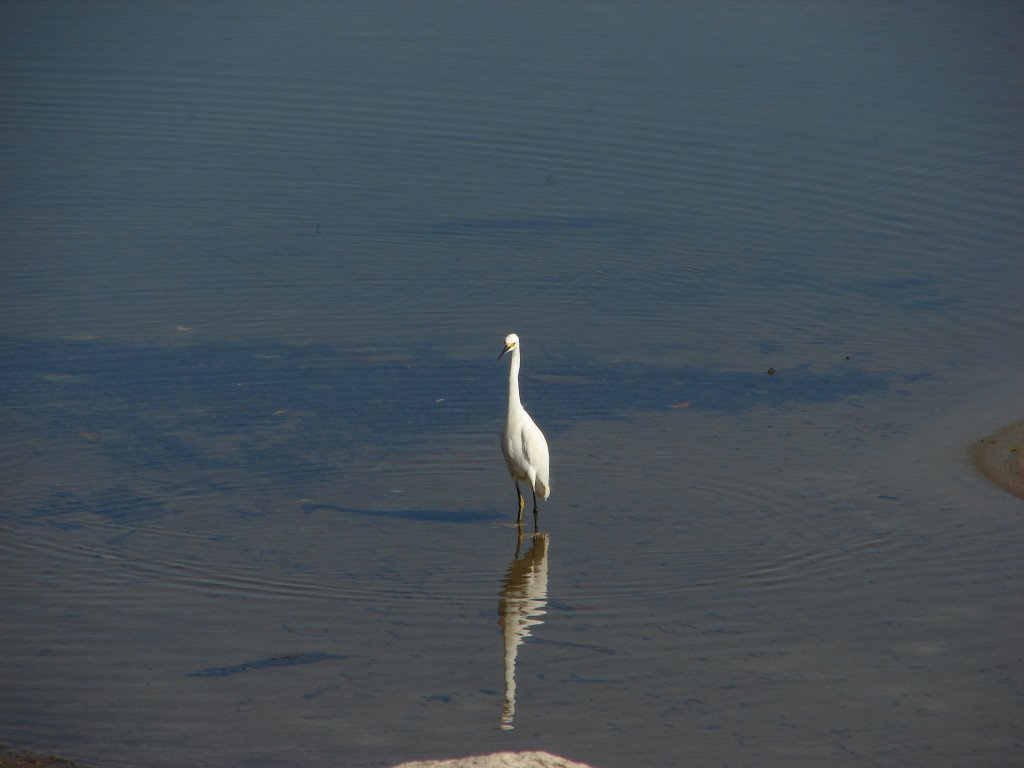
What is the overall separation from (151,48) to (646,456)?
1748cm

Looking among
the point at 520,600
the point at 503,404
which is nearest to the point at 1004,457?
the point at 503,404

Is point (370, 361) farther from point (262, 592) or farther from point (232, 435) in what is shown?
point (262, 592)

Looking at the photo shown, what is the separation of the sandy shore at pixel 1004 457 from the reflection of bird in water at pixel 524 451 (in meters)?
3.39

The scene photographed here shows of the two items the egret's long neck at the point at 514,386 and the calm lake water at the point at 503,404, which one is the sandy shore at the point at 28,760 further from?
the egret's long neck at the point at 514,386

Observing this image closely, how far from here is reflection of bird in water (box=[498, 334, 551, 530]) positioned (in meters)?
9.41

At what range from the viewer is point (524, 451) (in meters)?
9.45

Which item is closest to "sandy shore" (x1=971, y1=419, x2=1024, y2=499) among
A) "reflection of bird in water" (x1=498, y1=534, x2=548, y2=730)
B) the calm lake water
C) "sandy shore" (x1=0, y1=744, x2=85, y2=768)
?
the calm lake water

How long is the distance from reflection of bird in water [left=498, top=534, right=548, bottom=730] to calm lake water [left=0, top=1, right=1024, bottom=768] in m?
0.03

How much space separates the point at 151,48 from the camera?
24781mm

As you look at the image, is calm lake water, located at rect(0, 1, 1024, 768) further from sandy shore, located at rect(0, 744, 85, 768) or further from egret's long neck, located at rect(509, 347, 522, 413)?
egret's long neck, located at rect(509, 347, 522, 413)

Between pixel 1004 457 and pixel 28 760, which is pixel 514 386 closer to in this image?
pixel 1004 457

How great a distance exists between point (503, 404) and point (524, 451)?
197cm

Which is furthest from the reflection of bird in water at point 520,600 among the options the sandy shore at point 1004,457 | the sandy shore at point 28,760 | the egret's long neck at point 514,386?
the sandy shore at point 1004,457

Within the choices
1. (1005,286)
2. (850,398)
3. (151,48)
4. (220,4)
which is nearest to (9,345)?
(850,398)
